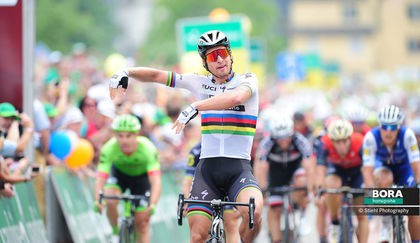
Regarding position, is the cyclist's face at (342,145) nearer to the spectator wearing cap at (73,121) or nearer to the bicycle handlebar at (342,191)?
the bicycle handlebar at (342,191)

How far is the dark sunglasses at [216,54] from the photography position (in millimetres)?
10242

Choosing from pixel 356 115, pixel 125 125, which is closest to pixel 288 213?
pixel 356 115

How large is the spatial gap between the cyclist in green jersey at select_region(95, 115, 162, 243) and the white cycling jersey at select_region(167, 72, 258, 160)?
279cm

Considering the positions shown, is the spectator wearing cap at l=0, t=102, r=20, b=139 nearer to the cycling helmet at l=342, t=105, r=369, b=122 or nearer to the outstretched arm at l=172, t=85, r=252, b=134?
the outstretched arm at l=172, t=85, r=252, b=134

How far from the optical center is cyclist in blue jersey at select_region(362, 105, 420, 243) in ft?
41.7

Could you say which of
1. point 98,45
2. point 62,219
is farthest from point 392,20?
point 62,219

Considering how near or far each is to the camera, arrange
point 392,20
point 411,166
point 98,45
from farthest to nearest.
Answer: point 392,20
point 98,45
point 411,166

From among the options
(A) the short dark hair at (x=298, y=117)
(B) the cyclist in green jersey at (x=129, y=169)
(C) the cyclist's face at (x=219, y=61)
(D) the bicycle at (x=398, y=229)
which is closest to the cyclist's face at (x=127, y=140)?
(B) the cyclist in green jersey at (x=129, y=169)

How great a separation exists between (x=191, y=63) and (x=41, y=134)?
32.3 feet

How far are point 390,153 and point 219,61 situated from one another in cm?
361

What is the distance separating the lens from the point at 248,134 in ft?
34.0

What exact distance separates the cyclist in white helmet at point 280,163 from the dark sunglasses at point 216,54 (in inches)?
181

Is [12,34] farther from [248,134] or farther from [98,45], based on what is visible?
[98,45]

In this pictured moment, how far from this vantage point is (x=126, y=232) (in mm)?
13227
